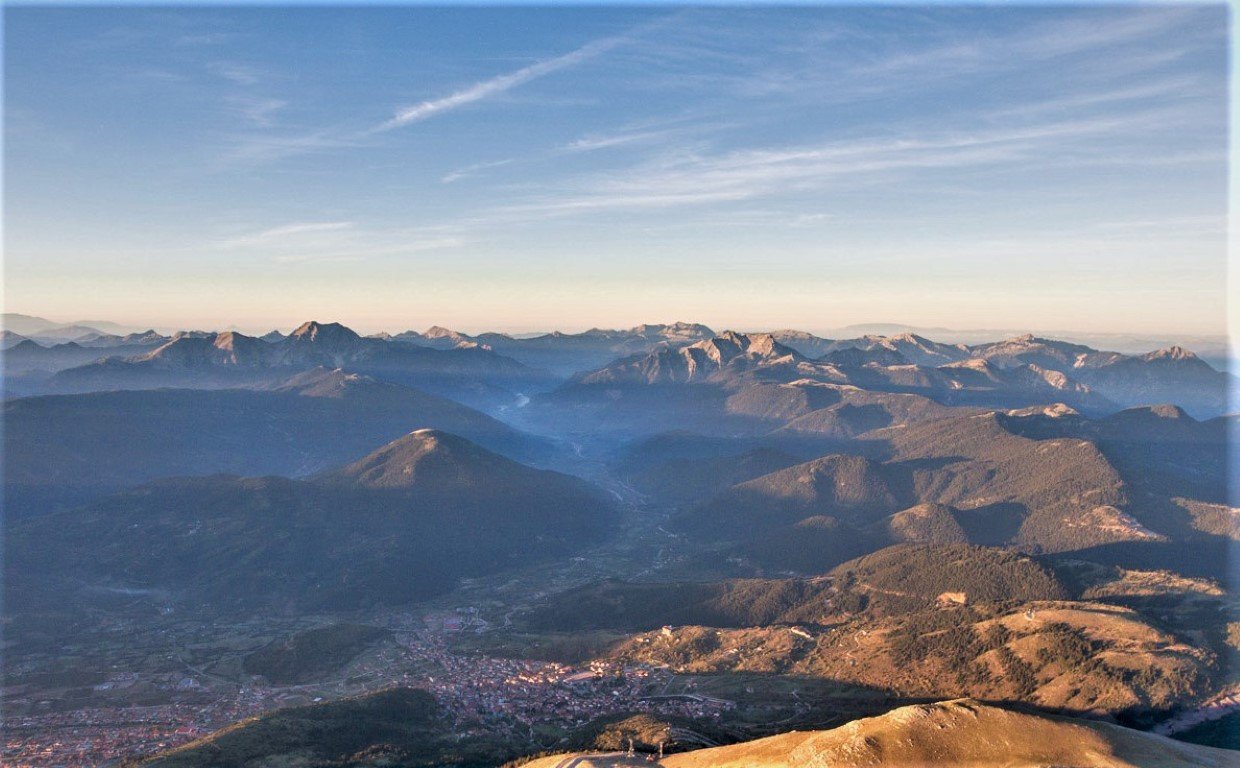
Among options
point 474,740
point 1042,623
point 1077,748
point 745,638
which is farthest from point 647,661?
point 1077,748

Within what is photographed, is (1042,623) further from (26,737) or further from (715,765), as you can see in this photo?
(26,737)

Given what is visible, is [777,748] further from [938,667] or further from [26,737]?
[26,737]

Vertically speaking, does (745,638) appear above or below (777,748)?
below

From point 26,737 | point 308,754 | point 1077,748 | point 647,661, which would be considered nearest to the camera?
point 1077,748

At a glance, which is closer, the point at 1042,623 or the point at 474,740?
the point at 474,740

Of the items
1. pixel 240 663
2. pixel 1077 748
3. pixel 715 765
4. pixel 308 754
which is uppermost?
pixel 1077 748

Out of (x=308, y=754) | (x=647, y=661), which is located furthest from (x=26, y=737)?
(x=647, y=661)

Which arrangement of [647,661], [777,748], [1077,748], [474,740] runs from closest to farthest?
[1077,748] < [777,748] < [474,740] < [647,661]
